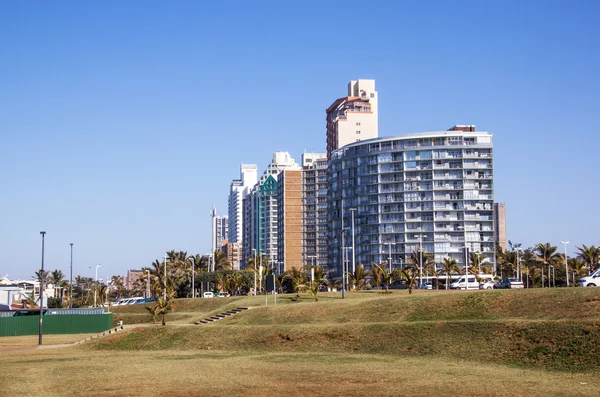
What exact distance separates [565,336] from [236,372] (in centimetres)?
1984

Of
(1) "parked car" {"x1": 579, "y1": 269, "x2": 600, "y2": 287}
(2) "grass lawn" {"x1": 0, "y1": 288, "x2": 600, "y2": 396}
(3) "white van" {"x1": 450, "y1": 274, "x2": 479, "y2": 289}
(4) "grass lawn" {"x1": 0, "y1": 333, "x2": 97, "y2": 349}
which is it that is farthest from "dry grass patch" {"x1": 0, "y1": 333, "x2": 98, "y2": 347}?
→ (3) "white van" {"x1": 450, "y1": 274, "x2": 479, "y2": 289}

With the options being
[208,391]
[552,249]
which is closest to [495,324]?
[208,391]

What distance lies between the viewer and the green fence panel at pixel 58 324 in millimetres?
85688

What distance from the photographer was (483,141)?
176 m

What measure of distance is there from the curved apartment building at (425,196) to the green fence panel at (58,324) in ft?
301

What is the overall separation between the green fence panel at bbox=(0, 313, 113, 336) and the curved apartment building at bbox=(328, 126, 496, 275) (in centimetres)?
9172

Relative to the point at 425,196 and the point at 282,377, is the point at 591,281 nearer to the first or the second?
the point at 282,377

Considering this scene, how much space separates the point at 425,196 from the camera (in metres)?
178

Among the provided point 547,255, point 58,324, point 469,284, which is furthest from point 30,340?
point 547,255

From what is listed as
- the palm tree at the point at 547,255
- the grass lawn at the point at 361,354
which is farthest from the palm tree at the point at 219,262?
the grass lawn at the point at 361,354

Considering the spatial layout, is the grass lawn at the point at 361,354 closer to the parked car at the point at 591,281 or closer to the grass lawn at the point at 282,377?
the grass lawn at the point at 282,377

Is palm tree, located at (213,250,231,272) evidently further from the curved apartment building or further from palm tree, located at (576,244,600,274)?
palm tree, located at (576,244,600,274)

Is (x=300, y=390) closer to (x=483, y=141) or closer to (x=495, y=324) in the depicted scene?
(x=495, y=324)

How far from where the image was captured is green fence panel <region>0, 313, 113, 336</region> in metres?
85.7
